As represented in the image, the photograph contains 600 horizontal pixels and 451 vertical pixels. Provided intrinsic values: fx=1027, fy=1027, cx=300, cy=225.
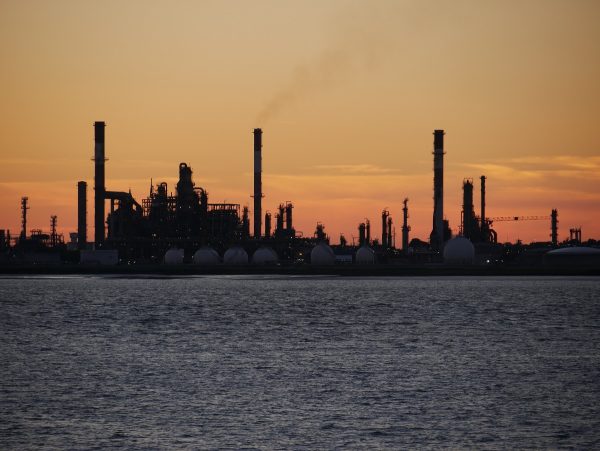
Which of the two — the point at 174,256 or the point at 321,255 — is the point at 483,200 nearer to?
the point at 321,255

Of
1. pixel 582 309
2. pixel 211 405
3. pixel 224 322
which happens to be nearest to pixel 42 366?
pixel 211 405

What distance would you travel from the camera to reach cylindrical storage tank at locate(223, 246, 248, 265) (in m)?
Answer: 147

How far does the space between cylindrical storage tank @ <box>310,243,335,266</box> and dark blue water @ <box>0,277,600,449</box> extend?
80.5 m

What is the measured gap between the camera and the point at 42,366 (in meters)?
40.1

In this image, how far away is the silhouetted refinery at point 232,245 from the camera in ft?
475

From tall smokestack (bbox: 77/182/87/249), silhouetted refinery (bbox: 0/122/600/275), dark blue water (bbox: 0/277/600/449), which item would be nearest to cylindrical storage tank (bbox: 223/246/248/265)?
silhouetted refinery (bbox: 0/122/600/275)

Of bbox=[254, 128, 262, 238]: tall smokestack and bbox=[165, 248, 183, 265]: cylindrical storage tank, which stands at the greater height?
bbox=[254, 128, 262, 238]: tall smokestack

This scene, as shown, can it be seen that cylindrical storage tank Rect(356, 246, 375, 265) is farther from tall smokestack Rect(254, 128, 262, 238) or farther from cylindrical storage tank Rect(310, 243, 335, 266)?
tall smokestack Rect(254, 128, 262, 238)

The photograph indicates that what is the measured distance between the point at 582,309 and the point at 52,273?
98675 millimetres

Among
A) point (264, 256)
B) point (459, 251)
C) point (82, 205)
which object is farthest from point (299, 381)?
point (82, 205)

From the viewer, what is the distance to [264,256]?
149250 millimetres

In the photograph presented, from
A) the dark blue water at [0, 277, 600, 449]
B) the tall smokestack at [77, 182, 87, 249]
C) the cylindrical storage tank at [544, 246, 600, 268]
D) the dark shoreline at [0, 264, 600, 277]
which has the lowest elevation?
the dark blue water at [0, 277, 600, 449]

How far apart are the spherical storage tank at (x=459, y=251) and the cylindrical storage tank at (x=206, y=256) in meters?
32.9

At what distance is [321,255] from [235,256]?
13813 mm
